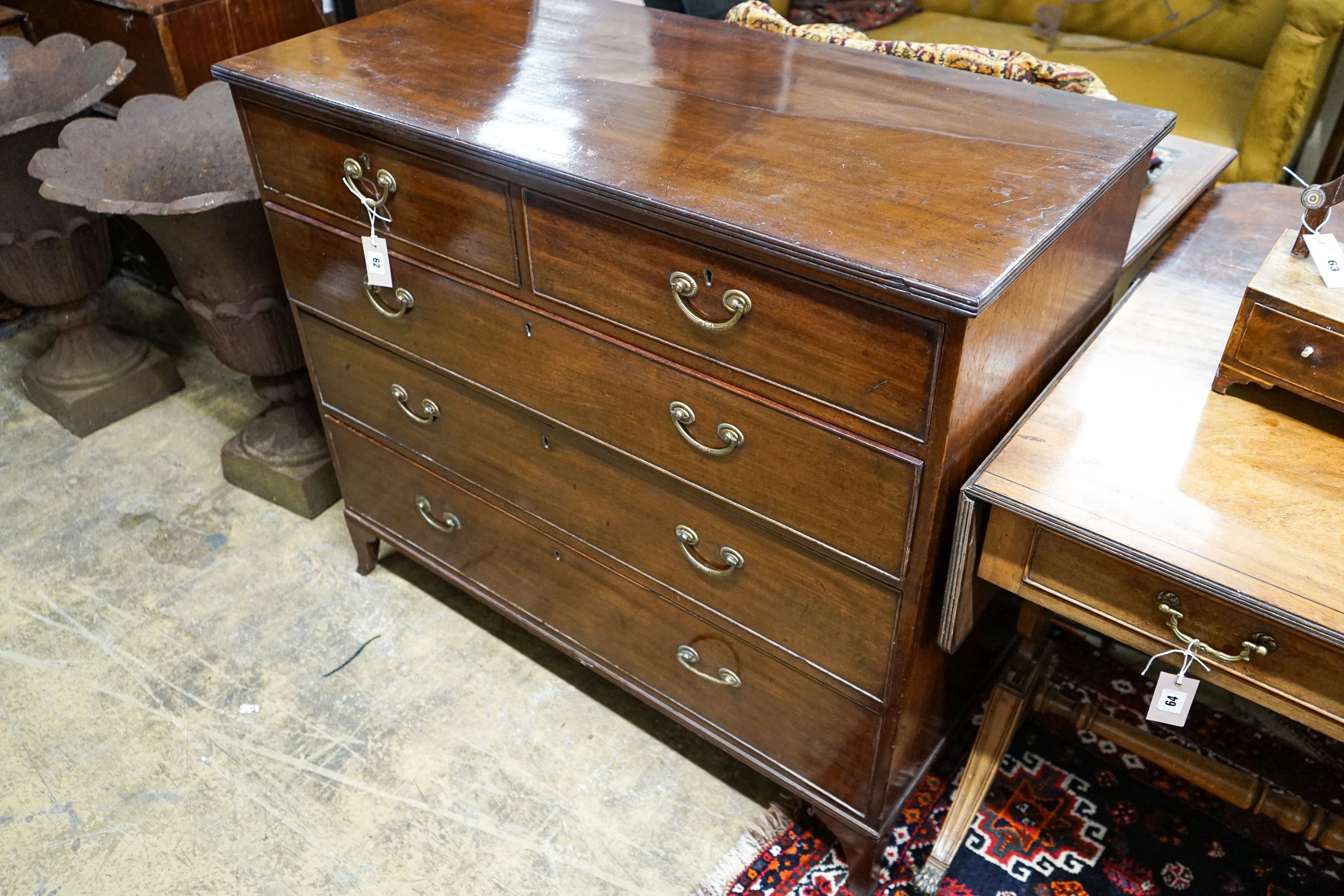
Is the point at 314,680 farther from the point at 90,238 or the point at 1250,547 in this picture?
the point at 1250,547

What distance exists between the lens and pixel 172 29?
2.54 meters

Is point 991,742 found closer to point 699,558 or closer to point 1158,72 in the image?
point 699,558

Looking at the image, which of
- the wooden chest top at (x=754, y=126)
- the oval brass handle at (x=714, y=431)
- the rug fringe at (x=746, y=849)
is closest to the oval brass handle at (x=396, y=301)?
the wooden chest top at (x=754, y=126)

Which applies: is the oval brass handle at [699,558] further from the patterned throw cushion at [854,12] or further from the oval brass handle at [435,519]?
the patterned throw cushion at [854,12]

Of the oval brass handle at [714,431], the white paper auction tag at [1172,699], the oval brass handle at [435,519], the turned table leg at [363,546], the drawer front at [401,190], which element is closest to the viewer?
the white paper auction tag at [1172,699]

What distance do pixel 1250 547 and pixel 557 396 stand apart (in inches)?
36.5

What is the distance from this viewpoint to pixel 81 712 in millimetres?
1953

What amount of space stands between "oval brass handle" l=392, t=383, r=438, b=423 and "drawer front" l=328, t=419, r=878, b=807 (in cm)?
13

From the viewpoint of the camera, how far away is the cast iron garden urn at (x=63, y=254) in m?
2.30

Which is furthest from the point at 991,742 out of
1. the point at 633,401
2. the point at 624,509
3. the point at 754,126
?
the point at 754,126

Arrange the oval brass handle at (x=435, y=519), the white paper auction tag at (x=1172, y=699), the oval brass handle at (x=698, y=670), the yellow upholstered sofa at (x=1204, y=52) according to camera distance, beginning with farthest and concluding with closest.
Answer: the yellow upholstered sofa at (x=1204, y=52) → the oval brass handle at (x=435, y=519) → the oval brass handle at (x=698, y=670) → the white paper auction tag at (x=1172, y=699)

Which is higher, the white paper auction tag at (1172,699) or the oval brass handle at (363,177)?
the oval brass handle at (363,177)

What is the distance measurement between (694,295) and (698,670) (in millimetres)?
674

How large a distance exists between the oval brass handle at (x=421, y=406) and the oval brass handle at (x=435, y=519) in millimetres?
198
